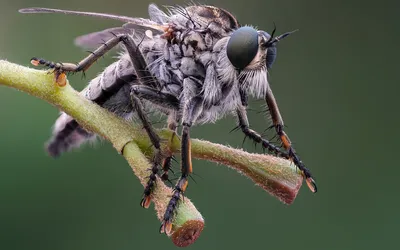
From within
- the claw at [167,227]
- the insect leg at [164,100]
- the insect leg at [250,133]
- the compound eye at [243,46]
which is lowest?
the insect leg at [250,133]

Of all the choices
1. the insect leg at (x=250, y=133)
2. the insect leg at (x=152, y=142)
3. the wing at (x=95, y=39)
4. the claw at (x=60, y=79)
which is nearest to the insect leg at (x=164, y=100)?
the insect leg at (x=152, y=142)

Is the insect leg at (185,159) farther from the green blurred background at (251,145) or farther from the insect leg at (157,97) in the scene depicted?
the green blurred background at (251,145)

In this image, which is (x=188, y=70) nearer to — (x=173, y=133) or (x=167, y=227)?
(x=173, y=133)

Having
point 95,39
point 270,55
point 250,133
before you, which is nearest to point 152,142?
point 250,133

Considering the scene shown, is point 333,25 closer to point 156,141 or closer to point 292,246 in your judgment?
point 292,246

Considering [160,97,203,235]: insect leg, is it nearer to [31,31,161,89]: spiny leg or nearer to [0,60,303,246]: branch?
[0,60,303,246]: branch

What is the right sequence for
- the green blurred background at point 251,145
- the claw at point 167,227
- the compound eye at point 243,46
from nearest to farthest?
the claw at point 167,227 → the compound eye at point 243,46 → the green blurred background at point 251,145

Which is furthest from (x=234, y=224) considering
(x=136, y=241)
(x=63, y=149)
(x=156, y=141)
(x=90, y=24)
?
(x=156, y=141)

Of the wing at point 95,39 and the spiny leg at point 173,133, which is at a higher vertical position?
the wing at point 95,39
